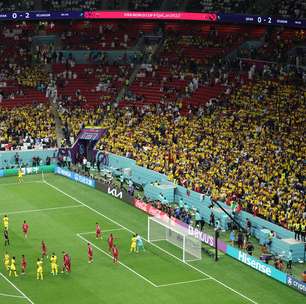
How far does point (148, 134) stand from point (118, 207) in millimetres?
11796

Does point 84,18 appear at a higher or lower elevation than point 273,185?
higher

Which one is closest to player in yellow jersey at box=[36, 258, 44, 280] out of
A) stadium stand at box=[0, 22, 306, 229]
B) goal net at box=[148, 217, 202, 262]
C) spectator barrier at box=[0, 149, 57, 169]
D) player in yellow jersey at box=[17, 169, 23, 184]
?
goal net at box=[148, 217, 202, 262]

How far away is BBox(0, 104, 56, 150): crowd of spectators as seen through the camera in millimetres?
66750

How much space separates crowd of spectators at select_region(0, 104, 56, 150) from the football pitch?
12.0m

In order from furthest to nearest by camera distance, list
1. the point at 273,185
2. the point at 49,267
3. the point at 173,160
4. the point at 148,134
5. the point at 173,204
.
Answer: the point at 148,134, the point at 173,160, the point at 173,204, the point at 273,185, the point at 49,267

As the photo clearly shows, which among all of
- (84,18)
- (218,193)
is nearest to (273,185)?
(218,193)

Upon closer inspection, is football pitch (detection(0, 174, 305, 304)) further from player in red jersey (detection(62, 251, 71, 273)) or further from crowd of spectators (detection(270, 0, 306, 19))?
crowd of spectators (detection(270, 0, 306, 19))

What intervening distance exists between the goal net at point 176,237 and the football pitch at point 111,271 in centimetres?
51

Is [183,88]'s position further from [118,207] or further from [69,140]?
[118,207]

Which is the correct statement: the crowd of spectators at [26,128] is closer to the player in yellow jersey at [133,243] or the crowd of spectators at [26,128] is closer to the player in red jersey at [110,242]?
the player in red jersey at [110,242]

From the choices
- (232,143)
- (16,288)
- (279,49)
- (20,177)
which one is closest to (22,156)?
(20,177)

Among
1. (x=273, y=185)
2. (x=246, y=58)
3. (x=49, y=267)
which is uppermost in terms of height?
(x=246, y=58)

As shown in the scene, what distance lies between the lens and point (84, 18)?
7119 cm

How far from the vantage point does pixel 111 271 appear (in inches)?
1652
